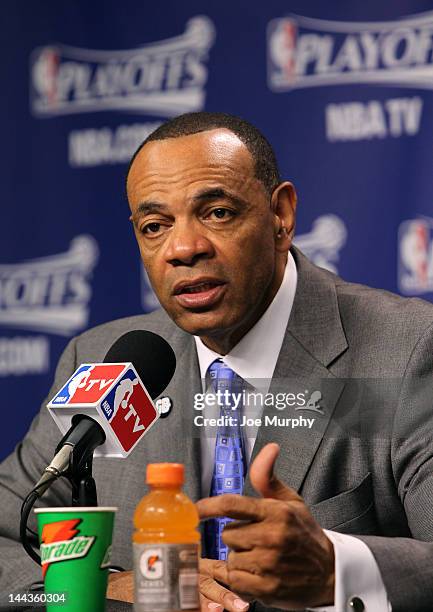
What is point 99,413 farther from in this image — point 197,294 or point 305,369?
point 305,369

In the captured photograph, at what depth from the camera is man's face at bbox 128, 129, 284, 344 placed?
1931 millimetres

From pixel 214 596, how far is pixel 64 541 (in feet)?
1.28

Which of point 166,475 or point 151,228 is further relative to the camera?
point 151,228

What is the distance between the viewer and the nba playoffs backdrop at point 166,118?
299 centimetres

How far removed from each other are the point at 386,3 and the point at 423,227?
673mm

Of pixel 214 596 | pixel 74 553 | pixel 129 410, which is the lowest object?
pixel 214 596

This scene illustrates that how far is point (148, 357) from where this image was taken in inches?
62.8

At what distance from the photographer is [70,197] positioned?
11.2 ft

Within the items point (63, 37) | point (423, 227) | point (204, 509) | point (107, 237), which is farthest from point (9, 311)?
point (204, 509)

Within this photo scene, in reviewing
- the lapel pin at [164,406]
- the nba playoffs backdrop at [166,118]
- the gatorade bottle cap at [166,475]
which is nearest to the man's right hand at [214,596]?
the gatorade bottle cap at [166,475]

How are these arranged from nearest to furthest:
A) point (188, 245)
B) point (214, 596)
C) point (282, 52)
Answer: point (214, 596) → point (188, 245) → point (282, 52)

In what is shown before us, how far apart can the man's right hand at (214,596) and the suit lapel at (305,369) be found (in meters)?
0.25

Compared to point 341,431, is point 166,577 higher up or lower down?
higher up

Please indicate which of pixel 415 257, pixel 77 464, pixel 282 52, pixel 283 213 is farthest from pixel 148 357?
pixel 282 52
